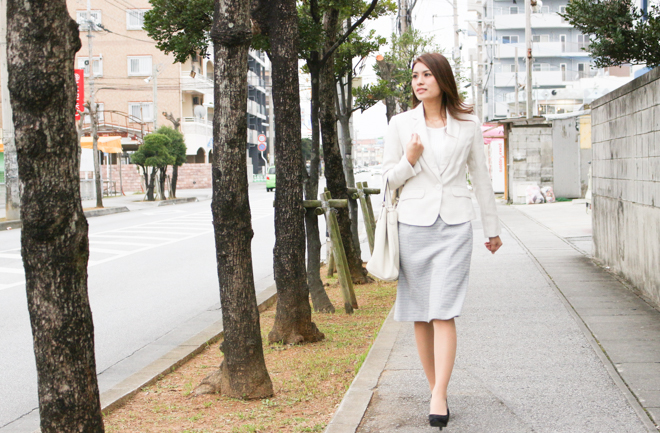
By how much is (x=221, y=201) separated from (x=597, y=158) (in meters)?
7.48

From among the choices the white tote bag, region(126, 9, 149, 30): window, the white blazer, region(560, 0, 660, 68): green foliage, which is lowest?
the white tote bag

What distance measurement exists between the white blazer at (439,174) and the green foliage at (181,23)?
415cm

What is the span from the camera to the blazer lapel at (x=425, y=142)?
406cm

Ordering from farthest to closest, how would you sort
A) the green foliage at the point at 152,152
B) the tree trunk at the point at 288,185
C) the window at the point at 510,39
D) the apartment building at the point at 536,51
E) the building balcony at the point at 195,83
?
1. the window at the point at 510,39
2. the apartment building at the point at 536,51
3. the building balcony at the point at 195,83
4. the green foliage at the point at 152,152
5. the tree trunk at the point at 288,185

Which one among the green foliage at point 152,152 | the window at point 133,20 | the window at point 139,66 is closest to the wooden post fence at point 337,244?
the green foliage at point 152,152

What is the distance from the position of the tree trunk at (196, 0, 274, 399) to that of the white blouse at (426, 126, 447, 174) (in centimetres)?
120

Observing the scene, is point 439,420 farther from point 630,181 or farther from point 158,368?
point 630,181

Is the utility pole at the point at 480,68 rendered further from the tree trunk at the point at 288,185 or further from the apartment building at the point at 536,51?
the tree trunk at the point at 288,185

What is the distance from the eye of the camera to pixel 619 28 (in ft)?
27.9

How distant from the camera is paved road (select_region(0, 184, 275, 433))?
620cm

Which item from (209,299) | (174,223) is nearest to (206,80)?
(174,223)

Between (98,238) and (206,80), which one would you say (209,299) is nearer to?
(98,238)

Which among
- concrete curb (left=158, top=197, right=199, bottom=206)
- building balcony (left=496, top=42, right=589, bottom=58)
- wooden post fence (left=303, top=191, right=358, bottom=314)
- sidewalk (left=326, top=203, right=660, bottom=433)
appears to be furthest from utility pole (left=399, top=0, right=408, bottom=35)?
building balcony (left=496, top=42, right=589, bottom=58)

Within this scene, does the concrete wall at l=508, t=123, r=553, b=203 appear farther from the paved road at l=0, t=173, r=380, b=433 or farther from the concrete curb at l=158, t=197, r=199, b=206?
the concrete curb at l=158, t=197, r=199, b=206
